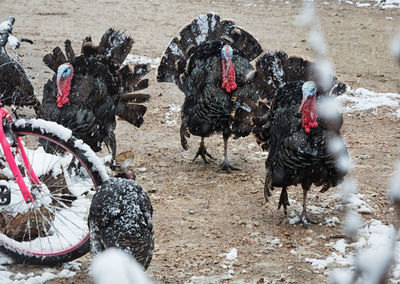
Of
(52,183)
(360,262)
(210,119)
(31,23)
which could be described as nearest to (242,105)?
(210,119)

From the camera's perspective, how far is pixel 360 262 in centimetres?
53

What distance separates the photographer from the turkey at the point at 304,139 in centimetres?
423

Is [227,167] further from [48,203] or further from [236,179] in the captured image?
[48,203]

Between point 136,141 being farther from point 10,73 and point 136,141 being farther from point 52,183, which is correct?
point 52,183

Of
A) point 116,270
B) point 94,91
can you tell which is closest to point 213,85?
point 94,91

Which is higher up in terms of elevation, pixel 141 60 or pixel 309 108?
pixel 309 108

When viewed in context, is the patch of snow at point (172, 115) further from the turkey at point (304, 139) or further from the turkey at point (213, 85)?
the turkey at point (304, 139)

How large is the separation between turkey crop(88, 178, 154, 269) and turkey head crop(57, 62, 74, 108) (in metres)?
1.59

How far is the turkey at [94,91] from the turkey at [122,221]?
63.2 inches

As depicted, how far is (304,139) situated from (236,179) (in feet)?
5.03

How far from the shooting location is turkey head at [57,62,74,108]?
464cm

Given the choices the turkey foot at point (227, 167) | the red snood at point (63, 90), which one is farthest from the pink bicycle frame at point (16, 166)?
the turkey foot at point (227, 167)

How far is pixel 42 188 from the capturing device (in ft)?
11.8

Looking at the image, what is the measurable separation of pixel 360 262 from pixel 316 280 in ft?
11.0
